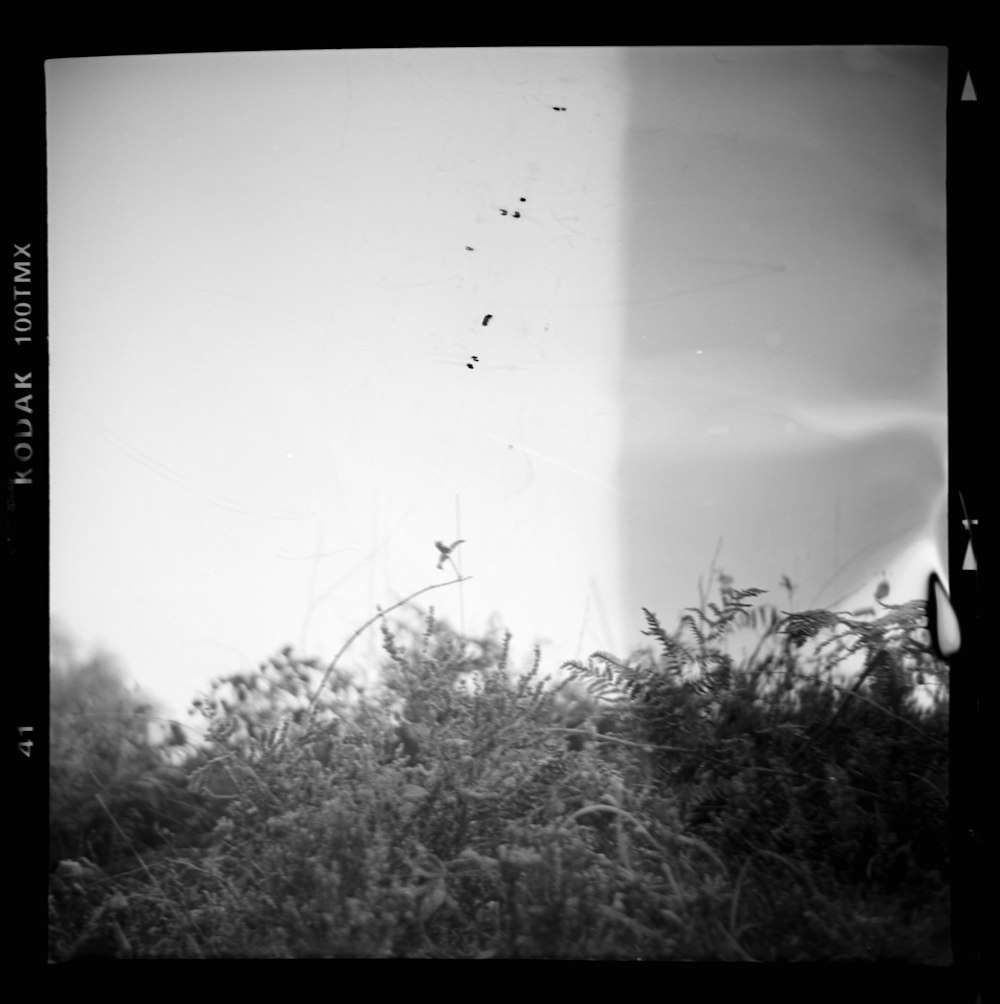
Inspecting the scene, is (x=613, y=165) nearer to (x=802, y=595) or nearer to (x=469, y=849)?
(x=802, y=595)

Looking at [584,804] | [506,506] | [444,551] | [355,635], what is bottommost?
[584,804]

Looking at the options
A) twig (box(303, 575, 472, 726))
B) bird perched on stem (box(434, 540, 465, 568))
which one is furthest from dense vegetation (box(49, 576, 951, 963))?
bird perched on stem (box(434, 540, 465, 568))

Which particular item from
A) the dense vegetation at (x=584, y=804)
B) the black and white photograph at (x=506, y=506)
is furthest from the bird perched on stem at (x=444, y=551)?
the dense vegetation at (x=584, y=804)

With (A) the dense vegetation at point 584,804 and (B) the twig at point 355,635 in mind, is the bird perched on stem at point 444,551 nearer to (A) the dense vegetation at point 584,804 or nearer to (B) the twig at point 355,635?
(B) the twig at point 355,635

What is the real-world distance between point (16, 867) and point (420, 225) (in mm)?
2191

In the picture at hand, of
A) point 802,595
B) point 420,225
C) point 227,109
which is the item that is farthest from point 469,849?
point 227,109

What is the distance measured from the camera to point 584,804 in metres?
2.18

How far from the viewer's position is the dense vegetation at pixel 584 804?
2.16 m

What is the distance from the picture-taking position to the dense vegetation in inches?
85.2

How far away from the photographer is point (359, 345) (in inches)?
87.5

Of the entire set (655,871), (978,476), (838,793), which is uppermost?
(978,476)

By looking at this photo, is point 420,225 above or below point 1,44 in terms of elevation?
below

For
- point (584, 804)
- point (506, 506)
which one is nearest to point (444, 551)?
point (506, 506)

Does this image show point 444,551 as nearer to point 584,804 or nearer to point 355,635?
point 355,635
